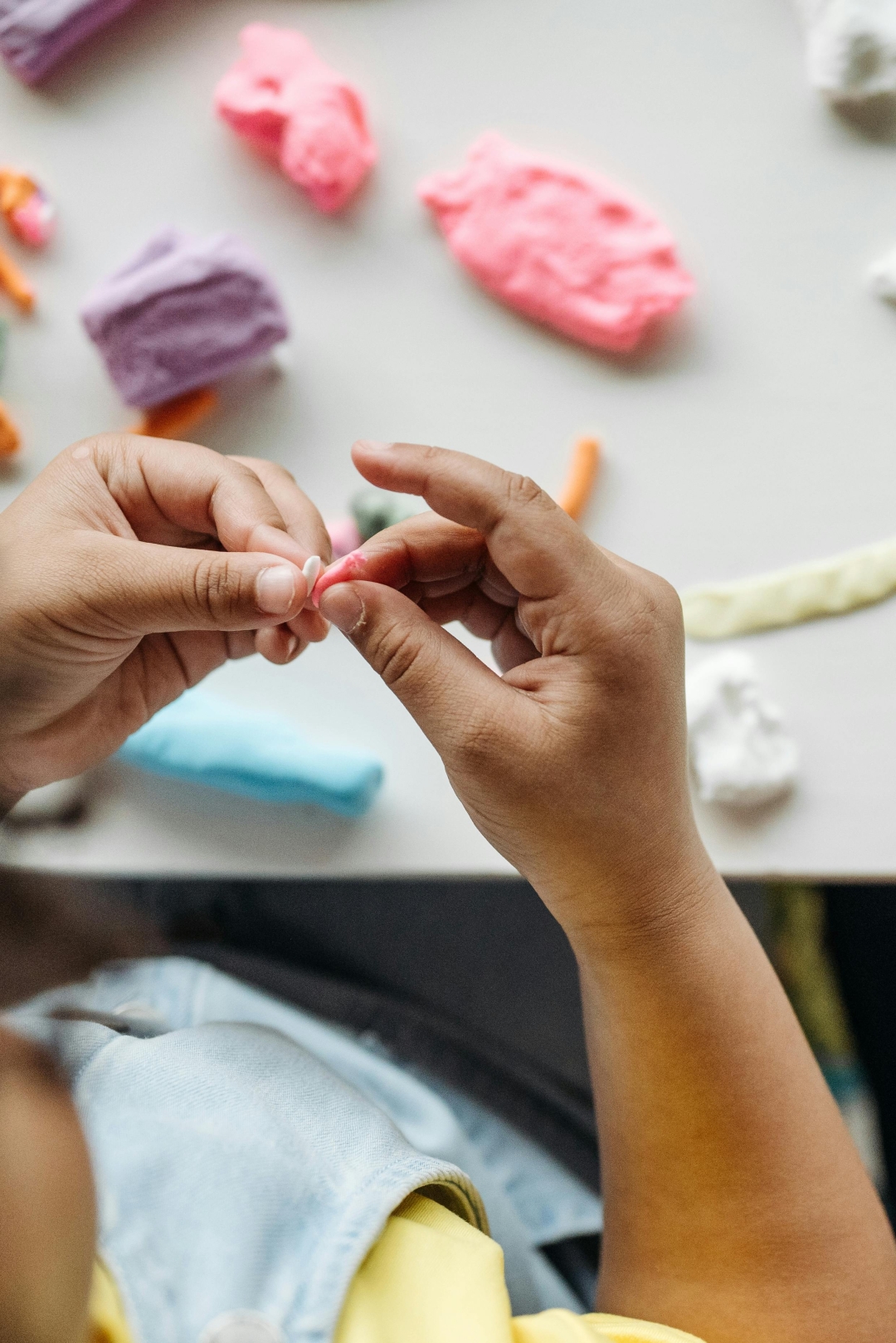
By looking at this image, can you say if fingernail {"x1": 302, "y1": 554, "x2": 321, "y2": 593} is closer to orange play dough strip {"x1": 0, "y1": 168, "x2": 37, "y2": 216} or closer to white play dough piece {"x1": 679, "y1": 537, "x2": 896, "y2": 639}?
white play dough piece {"x1": 679, "y1": 537, "x2": 896, "y2": 639}

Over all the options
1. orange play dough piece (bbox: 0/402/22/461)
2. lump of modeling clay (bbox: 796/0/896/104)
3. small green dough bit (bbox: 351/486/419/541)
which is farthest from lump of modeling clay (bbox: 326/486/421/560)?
lump of modeling clay (bbox: 796/0/896/104)

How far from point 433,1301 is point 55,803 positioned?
0.36 metres

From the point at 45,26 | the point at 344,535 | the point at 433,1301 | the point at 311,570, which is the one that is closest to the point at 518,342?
the point at 344,535

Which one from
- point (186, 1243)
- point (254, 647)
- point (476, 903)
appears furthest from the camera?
point (476, 903)

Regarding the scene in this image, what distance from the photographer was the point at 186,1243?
0.41 m

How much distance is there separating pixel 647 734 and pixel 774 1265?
0.84 ft

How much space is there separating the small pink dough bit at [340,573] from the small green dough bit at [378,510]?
0.15 m

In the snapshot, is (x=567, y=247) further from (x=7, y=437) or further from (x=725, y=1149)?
(x=725, y=1149)

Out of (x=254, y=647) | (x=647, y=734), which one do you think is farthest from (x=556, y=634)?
(x=254, y=647)

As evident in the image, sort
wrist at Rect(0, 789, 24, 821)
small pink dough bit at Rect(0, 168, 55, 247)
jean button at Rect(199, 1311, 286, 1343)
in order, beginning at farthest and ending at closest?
small pink dough bit at Rect(0, 168, 55, 247) → wrist at Rect(0, 789, 24, 821) → jean button at Rect(199, 1311, 286, 1343)

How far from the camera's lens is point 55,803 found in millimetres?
605

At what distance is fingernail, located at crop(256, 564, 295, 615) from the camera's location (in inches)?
16.0

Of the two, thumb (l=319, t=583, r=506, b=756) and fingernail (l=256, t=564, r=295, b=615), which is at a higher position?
fingernail (l=256, t=564, r=295, b=615)

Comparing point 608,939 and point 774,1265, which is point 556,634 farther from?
point 774,1265
